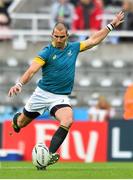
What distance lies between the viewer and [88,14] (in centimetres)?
2580

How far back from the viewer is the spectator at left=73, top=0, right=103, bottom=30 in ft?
83.8

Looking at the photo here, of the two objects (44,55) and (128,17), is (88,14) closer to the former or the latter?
(128,17)

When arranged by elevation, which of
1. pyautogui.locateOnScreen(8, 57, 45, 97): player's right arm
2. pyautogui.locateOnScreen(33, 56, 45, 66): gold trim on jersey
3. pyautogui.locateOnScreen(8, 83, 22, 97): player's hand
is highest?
pyautogui.locateOnScreen(33, 56, 45, 66): gold trim on jersey

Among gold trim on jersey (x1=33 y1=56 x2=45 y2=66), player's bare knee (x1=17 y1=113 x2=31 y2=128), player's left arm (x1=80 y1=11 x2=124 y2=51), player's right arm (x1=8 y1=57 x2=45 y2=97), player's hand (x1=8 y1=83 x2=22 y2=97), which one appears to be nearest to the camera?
player's hand (x1=8 y1=83 x2=22 y2=97)

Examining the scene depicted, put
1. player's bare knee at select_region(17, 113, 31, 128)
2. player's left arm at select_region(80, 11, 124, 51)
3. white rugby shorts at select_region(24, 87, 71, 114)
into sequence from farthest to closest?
player's bare knee at select_region(17, 113, 31, 128), player's left arm at select_region(80, 11, 124, 51), white rugby shorts at select_region(24, 87, 71, 114)

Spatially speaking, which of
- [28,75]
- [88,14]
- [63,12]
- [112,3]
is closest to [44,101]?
[28,75]

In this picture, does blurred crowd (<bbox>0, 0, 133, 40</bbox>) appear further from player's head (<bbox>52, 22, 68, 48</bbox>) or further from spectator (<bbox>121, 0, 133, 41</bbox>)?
player's head (<bbox>52, 22, 68, 48</bbox>)

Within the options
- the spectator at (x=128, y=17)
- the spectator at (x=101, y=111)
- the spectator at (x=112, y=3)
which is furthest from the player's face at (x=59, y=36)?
the spectator at (x=112, y=3)

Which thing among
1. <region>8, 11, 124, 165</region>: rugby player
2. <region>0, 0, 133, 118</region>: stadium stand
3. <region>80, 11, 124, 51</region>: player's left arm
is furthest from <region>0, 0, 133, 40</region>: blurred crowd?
<region>8, 11, 124, 165</region>: rugby player

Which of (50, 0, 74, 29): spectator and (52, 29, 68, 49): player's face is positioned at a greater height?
(50, 0, 74, 29): spectator

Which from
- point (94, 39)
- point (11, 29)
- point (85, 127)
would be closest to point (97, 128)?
point (85, 127)

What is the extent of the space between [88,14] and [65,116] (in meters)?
11.5

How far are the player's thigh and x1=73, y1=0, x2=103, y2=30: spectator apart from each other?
11.0 metres

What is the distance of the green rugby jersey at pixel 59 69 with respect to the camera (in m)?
14.7
